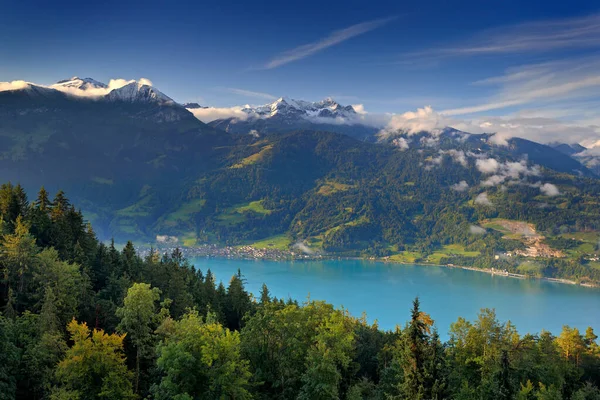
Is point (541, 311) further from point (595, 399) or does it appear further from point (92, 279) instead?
point (92, 279)

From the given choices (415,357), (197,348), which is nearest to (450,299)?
(415,357)

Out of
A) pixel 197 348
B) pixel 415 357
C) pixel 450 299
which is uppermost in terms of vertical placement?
pixel 415 357

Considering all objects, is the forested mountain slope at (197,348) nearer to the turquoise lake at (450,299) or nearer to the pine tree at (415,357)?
the pine tree at (415,357)

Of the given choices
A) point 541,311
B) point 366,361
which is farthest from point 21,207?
point 541,311

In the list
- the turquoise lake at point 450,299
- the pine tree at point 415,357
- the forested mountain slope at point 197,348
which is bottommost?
the turquoise lake at point 450,299

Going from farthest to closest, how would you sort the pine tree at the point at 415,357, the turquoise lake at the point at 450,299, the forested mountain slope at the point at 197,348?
1. the turquoise lake at the point at 450,299
2. the forested mountain slope at the point at 197,348
3. the pine tree at the point at 415,357

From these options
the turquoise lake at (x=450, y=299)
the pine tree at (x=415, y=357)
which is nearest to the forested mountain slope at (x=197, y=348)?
the pine tree at (x=415, y=357)

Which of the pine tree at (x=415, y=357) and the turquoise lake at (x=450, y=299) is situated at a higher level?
the pine tree at (x=415, y=357)

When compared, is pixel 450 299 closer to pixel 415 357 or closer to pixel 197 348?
pixel 415 357

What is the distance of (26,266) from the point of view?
36.0 meters

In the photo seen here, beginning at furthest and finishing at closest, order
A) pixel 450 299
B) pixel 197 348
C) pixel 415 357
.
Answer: pixel 450 299, pixel 197 348, pixel 415 357

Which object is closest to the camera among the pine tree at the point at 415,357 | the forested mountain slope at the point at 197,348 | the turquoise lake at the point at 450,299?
the pine tree at the point at 415,357

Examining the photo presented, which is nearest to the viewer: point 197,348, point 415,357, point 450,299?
point 415,357

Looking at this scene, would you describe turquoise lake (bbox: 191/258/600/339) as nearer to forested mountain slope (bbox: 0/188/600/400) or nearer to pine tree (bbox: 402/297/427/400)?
forested mountain slope (bbox: 0/188/600/400)
